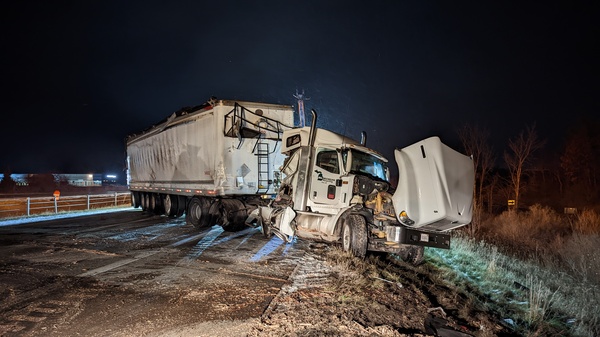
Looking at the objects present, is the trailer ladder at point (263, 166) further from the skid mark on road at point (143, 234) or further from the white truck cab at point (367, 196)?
the skid mark on road at point (143, 234)

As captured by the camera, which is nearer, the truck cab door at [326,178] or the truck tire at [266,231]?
the truck cab door at [326,178]

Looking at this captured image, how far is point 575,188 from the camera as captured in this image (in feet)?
113

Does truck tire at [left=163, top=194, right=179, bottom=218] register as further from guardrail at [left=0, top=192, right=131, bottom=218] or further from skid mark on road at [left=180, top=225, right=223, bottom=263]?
guardrail at [left=0, top=192, right=131, bottom=218]

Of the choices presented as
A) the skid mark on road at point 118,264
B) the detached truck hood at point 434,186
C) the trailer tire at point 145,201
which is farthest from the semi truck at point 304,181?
the skid mark on road at point 118,264

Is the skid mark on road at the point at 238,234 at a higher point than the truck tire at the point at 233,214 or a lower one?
lower

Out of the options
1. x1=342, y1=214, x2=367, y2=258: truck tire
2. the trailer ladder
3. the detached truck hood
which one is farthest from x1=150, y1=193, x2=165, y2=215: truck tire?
the detached truck hood

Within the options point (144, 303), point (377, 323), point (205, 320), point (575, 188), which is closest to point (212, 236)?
point (144, 303)

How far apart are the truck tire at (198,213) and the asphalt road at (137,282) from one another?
77.3 inches

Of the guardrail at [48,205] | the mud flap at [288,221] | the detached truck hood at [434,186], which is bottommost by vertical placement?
the guardrail at [48,205]

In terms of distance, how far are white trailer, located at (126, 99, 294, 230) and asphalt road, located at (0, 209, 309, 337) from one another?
183 centimetres

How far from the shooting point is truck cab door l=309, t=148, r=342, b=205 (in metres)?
8.43

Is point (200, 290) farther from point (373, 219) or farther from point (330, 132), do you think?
point (330, 132)

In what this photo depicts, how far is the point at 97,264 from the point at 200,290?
2.90 meters

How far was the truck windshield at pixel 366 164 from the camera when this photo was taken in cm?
846
